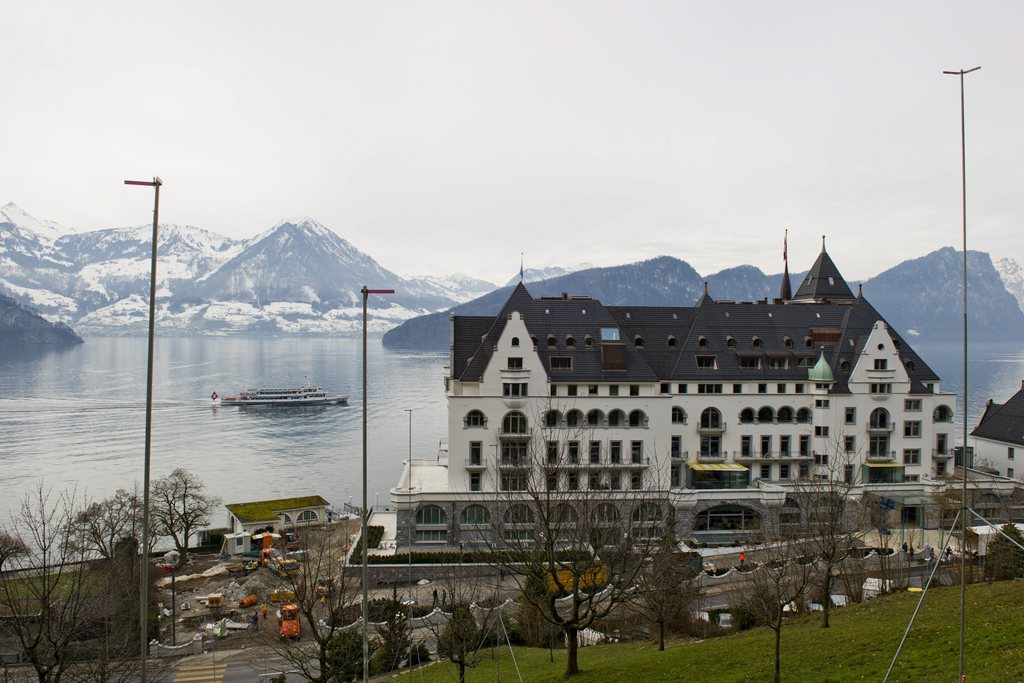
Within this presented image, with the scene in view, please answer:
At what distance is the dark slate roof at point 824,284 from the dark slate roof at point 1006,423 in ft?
55.2

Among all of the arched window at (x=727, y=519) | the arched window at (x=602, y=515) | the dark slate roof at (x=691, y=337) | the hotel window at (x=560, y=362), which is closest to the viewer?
the arched window at (x=602, y=515)

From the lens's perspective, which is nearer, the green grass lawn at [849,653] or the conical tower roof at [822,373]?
the green grass lawn at [849,653]

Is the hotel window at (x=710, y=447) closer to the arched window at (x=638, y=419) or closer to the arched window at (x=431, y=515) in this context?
the arched window at (x=638, y=419)

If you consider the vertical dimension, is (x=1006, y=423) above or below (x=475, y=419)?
below

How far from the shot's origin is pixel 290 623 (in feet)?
129

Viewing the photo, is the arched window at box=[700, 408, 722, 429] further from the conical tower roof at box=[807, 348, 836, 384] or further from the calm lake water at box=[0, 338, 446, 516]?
the calm lake water at box=[0, 338, 446, 516]

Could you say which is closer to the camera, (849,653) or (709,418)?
(849,653)

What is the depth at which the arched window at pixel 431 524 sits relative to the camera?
51.6 metres

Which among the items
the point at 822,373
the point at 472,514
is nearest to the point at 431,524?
the point at 472,514

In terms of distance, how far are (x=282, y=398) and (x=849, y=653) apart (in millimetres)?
155056

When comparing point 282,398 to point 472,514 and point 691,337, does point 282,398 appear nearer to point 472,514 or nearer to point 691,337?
point 472,514

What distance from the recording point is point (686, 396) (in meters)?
57.7

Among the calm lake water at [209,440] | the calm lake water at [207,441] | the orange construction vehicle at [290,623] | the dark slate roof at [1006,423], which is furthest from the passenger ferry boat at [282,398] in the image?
the dark slate roof at [1006,423]

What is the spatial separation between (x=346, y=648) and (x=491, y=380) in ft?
90.7
